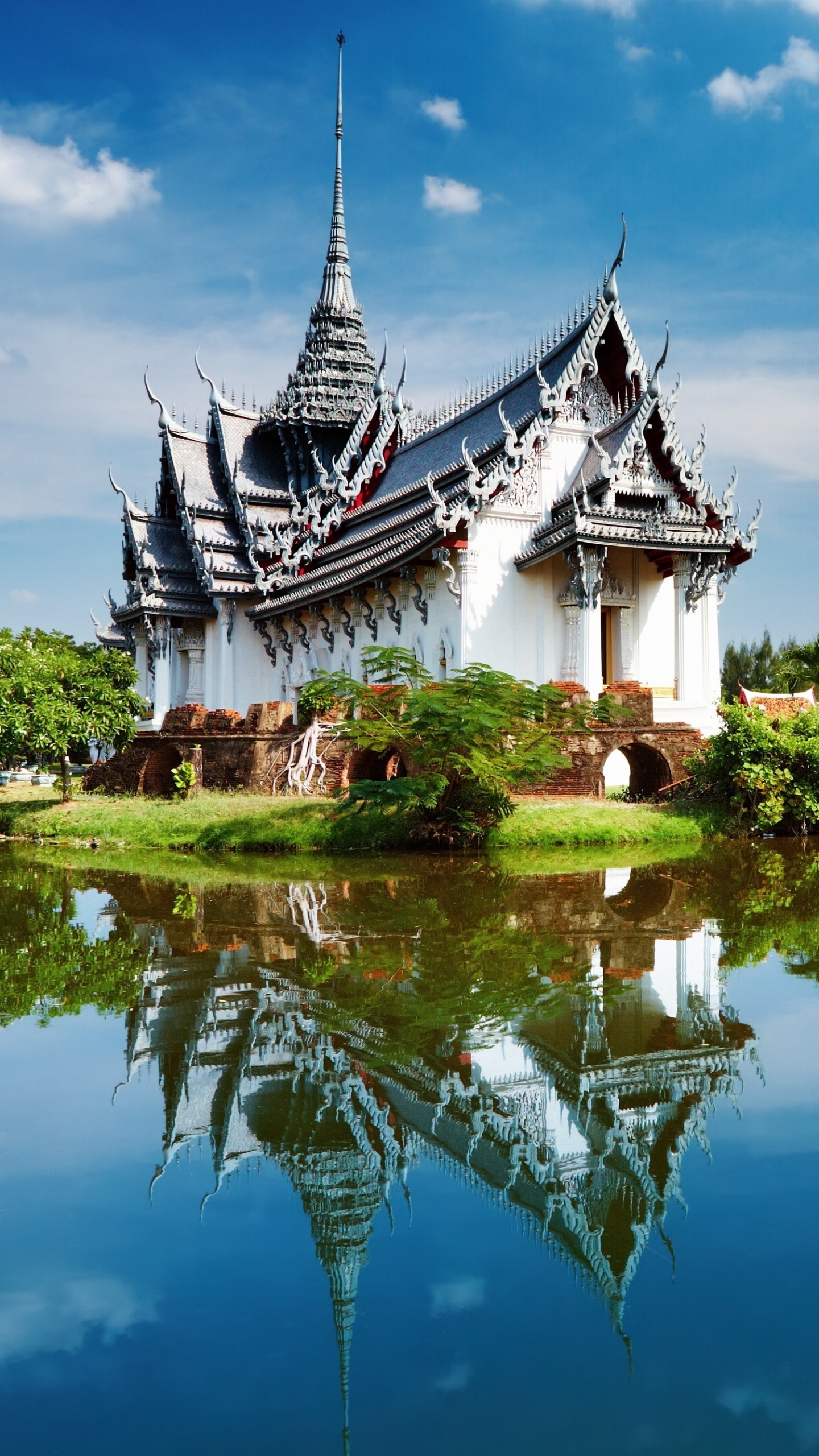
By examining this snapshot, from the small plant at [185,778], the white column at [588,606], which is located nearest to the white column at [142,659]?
the small plant at [185,778]

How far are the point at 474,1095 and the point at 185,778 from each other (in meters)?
14.3

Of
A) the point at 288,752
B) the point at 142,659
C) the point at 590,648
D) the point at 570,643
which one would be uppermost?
the point at 142,659

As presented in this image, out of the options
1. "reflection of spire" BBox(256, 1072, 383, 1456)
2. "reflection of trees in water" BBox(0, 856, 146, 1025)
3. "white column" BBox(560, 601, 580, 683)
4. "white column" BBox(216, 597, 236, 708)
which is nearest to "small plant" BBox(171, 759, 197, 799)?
"white column" BBox(560, 601, 580, 683)

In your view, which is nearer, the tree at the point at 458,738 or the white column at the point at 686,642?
the tree at the point at 458,738

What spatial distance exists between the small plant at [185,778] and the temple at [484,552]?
4760mm

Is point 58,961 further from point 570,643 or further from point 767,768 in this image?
point 570,643

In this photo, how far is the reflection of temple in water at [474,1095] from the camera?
3.54 metres

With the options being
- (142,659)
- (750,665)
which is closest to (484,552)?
(142,659)

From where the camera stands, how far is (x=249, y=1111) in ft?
14.2

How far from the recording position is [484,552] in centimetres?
1952

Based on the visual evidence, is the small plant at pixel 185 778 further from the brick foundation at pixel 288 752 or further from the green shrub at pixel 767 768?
the green shrub at pixel 767 768

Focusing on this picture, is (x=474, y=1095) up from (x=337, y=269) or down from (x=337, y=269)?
down

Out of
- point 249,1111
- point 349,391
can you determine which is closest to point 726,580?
point 349,391

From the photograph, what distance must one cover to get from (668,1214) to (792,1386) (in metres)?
0.85
